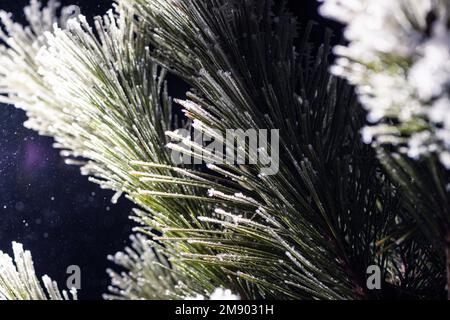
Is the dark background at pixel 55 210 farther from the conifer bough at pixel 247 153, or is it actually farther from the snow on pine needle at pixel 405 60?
the snow on pine needle at pixel 405 60

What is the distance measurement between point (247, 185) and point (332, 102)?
0.33 feet

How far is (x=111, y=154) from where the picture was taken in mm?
465

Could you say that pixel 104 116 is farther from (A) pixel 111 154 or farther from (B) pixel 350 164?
(B) pixel 350 164

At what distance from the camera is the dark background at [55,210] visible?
87 cm

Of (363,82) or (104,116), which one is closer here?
(363,82)

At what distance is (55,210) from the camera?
3.28 ft

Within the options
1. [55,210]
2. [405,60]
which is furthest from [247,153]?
[55,210]

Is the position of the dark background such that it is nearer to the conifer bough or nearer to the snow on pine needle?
the conifer bough

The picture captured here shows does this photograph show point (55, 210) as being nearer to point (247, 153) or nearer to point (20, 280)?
point (20, 280)

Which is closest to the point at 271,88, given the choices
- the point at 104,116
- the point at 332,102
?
the point at 332,102

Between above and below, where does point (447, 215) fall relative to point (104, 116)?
below

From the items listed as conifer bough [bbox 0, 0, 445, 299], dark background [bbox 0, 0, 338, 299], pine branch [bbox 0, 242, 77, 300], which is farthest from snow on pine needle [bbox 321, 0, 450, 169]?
dark background [bbox 0, 0, 338, 299]

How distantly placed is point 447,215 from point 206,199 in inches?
7.9
